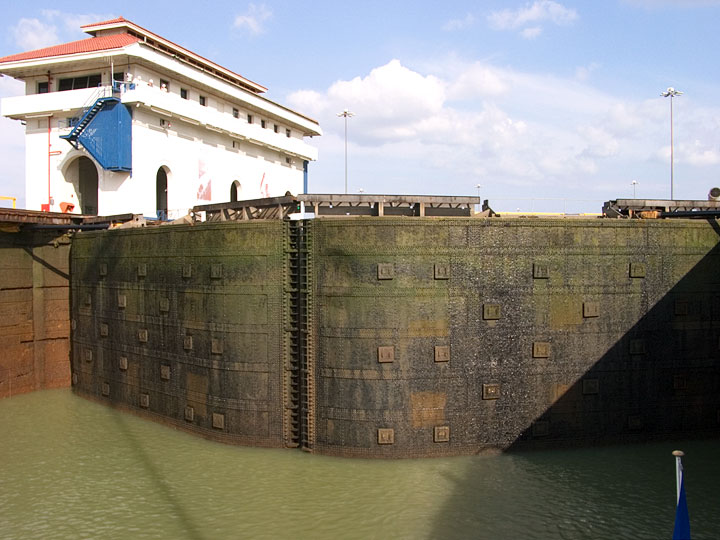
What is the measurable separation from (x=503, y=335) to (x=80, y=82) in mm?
29058

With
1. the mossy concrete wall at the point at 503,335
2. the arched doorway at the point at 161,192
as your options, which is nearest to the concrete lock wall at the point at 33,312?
the arched doorway at the point at 161,192

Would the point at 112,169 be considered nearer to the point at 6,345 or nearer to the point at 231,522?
the point at 6,345

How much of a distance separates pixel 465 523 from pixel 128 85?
28.0 m

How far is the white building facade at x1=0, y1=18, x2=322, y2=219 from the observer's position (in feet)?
104

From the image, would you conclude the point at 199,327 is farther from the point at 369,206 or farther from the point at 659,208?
the point at 659,208

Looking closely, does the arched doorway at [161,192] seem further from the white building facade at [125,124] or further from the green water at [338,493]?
the green water at [338,493]

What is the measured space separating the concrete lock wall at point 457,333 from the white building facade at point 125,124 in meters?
15.2

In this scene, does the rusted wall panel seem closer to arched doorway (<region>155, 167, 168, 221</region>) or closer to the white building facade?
the white building facade

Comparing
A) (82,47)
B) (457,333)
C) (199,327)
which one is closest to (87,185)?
(82,47)

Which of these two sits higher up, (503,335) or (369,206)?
(369,206)

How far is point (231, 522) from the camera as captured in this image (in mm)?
14234

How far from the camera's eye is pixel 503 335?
18.0 m

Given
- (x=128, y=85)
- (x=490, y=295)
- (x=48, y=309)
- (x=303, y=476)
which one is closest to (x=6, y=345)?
(x=48, y=309)

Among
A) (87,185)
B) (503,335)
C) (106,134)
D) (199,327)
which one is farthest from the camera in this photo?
(87,185)
